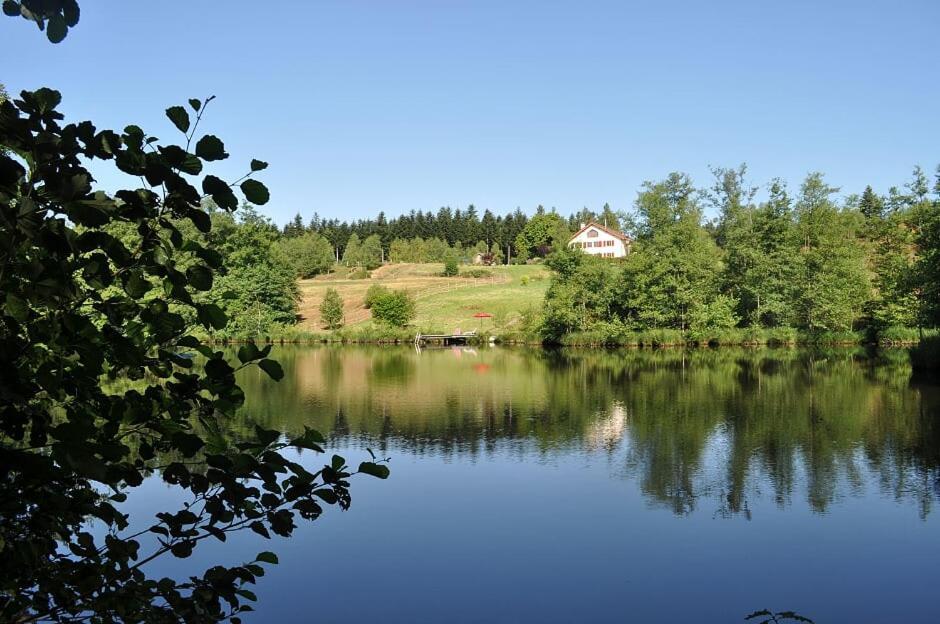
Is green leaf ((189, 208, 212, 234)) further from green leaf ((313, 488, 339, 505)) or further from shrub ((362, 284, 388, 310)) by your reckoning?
shrub ((362, 284, 388, 310))

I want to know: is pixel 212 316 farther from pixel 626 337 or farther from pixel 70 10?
pixel 626 337

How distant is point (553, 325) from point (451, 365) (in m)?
16.5

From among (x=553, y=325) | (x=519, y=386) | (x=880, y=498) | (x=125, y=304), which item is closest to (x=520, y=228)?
(x=553, y=325)

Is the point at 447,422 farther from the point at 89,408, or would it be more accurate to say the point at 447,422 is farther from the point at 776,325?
the point at 776,325

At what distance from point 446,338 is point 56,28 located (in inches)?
2357

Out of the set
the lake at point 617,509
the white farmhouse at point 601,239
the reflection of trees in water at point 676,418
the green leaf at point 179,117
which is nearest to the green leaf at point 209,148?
the green leaf at point 179,117

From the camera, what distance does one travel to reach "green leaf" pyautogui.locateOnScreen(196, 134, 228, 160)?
2.21 m

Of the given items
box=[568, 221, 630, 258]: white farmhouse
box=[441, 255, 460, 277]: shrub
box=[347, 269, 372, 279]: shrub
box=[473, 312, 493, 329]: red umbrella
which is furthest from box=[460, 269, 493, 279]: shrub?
box=[473, 312, 493, 329]: red umbrella

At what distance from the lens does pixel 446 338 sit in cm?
6191

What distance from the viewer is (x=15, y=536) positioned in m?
2.59

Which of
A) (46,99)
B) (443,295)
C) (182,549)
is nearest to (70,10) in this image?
(46,99)

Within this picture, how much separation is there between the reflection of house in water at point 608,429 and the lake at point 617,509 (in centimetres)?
14

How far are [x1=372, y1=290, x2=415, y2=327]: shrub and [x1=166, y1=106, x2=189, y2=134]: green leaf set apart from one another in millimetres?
63136

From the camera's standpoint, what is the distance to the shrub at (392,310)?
214 feet
